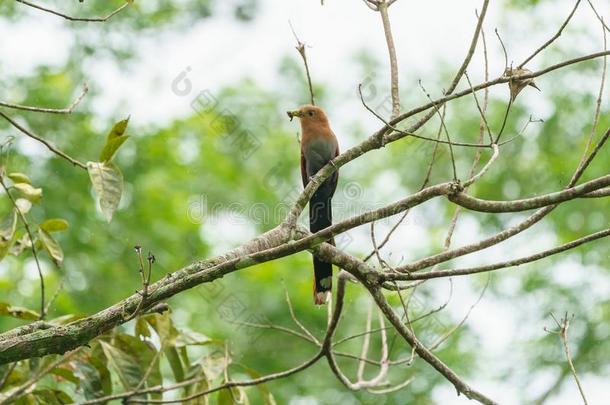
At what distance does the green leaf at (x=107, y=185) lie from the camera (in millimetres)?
3414

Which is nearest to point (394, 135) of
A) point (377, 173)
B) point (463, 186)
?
point (463, 186)

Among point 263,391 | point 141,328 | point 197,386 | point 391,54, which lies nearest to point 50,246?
point 141,328

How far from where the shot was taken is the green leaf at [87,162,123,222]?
341 cm

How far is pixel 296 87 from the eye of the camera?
46.1 feet

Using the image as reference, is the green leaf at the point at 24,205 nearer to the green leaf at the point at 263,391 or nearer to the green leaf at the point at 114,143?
the green leaf at the point at 114,143

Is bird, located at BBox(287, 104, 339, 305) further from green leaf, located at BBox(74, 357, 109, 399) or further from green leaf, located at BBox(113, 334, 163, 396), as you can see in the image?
green leaf, located at BBox(74, 357, 109, 399)

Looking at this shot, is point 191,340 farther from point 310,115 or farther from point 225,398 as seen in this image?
point 310,115

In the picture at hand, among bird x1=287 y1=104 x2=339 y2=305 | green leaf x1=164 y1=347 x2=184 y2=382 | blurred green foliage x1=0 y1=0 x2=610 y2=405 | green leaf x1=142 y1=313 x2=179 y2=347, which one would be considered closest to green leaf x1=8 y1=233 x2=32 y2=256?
green leaf x1=142 y1=313 x2=179 y2=347

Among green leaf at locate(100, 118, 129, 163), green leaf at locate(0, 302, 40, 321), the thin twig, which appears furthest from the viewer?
green leaf at locate(0, 302, 40, 321)

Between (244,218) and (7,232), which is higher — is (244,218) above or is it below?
above

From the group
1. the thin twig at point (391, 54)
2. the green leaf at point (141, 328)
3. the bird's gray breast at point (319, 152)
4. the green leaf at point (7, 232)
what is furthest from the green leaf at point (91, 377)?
the bird's gray breast at point (319, 152)

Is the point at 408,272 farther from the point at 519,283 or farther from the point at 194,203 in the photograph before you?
the point at 194,203

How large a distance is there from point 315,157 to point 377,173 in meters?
7.63

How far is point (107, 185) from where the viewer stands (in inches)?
137
